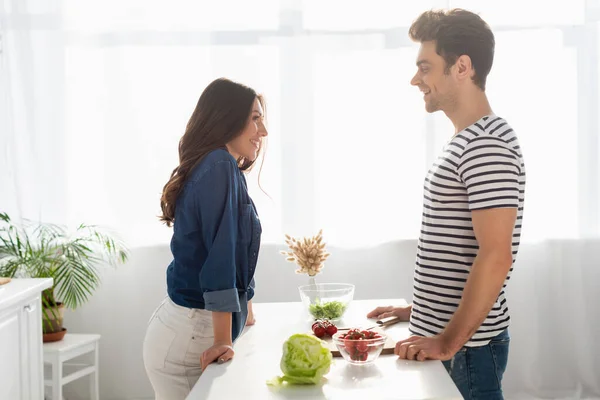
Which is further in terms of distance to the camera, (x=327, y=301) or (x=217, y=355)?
(x=327, y=301)

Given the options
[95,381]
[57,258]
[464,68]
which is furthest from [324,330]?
[95,381]

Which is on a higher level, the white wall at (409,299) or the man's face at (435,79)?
the man's face at (435,79)

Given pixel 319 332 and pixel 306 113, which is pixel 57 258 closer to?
pixel 306 113

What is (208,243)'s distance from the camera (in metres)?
1.76

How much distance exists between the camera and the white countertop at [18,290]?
263cm

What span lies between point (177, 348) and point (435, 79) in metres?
0.94

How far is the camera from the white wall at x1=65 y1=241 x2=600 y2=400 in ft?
13.0

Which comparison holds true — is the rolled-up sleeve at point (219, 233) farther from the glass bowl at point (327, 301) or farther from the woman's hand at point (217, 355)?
the glass bowl at point (327, 301)

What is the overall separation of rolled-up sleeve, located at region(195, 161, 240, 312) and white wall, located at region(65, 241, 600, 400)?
7.31 ft

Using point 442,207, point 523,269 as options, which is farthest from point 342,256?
point 442,207

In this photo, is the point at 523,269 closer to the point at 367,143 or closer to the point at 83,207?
the point at 367,143

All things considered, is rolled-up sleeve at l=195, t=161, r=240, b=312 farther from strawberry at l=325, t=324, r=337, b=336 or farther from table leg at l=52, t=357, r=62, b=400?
table leg at l=52, t=357, r=62, b=400

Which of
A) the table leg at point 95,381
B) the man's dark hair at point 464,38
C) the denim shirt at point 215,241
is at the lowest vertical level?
the table leg at point 95,381

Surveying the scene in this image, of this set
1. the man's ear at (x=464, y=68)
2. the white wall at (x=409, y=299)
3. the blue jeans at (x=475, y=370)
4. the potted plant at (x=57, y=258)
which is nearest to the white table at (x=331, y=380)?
the blue jeans at (x=475, y=370)
